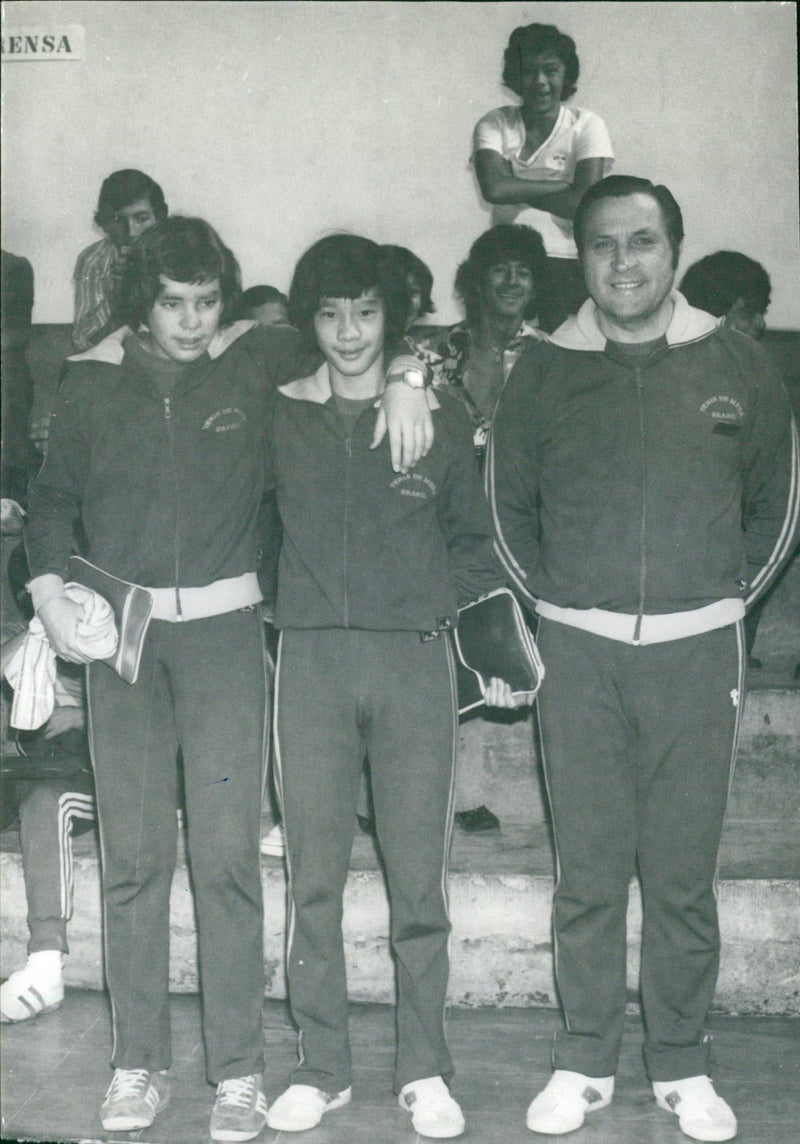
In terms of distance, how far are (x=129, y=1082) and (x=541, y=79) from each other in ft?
7.85

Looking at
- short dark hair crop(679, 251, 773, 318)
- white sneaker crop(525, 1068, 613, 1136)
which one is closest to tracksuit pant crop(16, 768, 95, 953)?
white sneaker crop(525, 1068, 613, 1136)

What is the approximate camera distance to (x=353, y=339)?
2.62 meters

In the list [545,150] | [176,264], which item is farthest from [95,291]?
[545,150]

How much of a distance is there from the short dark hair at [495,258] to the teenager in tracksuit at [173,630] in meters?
0.55

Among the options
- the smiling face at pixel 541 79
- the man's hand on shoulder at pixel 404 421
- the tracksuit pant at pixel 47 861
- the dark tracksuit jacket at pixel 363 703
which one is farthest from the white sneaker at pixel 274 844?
the smiling face at pixel 541 79

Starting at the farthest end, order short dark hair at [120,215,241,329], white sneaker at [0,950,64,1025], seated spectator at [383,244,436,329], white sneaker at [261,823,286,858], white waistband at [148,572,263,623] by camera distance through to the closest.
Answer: white sneaker at [261,823,286,858] < white sneaker at [0,950,64,1025] < seated spectator at [383,244,436,329] < short dark hair at [120,215,241,329] < white waistband at [148,572,263,623]

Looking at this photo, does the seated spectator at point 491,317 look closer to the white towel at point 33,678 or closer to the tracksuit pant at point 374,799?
the tracksuit pant at point 374,799

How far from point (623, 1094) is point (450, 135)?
7.18 feet

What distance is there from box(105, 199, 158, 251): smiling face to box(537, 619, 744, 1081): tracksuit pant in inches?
52.6

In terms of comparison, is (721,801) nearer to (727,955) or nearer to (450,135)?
(727,955)

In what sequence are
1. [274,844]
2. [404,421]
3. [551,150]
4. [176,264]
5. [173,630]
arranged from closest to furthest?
[404,421]
[173,630]
[176,264]
[551,150]
[274,844]

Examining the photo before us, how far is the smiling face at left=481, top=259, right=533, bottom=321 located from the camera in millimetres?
3055

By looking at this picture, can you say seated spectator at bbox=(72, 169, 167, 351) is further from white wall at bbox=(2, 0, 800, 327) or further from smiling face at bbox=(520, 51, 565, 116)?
smiling face at bbox=(520, 51, 565, 116)

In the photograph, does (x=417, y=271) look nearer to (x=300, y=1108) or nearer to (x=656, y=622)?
(x=656, y=622)
